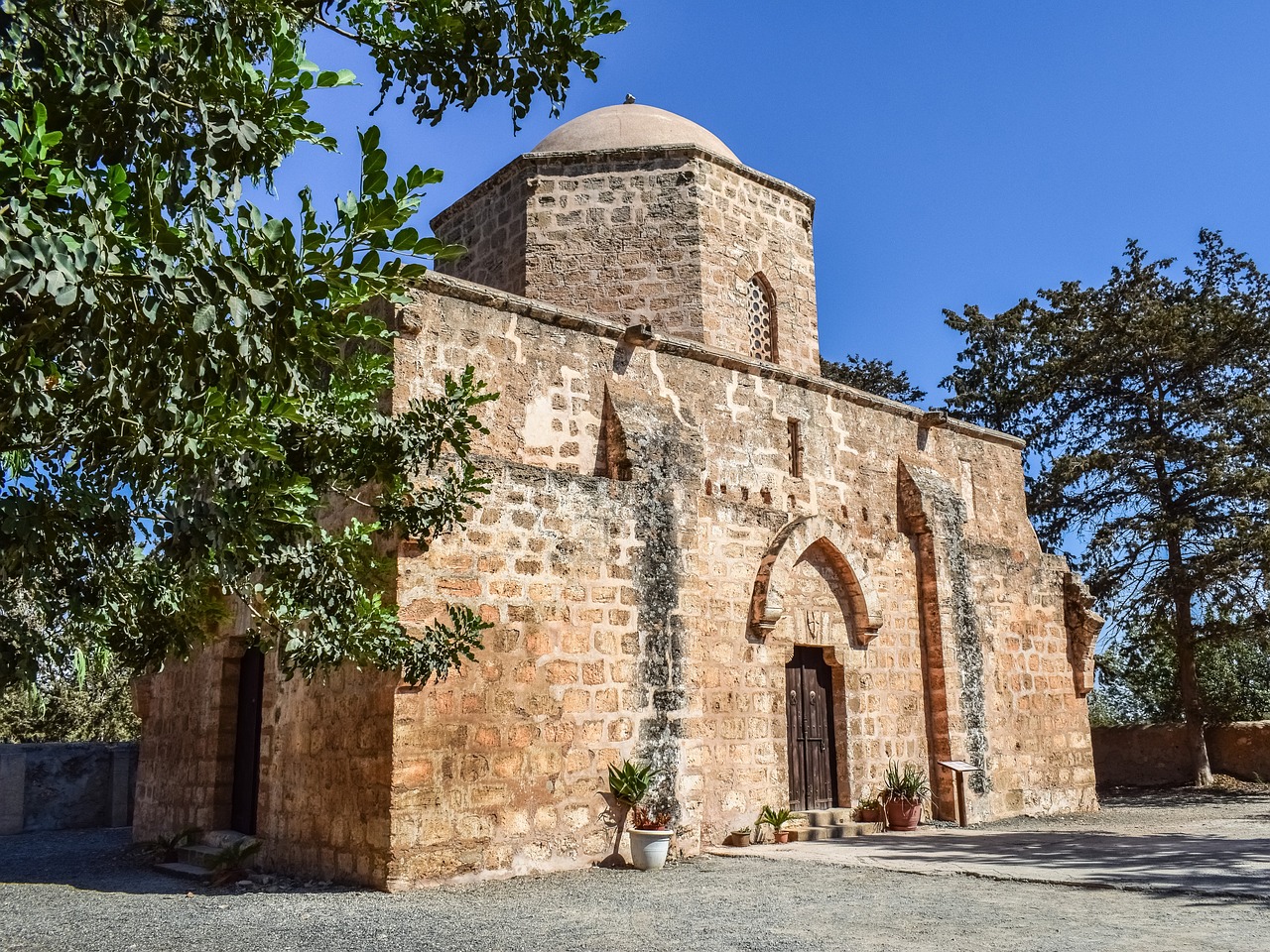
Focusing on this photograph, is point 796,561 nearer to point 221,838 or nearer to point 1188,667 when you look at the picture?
point 221,838

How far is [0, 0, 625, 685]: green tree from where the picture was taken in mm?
3133

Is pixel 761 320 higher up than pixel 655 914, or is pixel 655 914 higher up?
pixel 761 320

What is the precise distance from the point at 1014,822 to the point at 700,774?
4590 mm

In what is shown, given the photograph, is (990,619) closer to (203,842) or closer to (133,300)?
(203,842)

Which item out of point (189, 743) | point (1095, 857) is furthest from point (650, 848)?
point (189, 743)

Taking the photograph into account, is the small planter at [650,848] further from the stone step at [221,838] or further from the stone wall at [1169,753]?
the stone wall at [1169,753]

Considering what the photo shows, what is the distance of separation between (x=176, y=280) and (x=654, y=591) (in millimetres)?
6644

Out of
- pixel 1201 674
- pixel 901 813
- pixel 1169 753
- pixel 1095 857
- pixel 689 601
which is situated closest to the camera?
pixel 1095 857

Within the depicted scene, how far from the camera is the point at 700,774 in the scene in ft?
30.6

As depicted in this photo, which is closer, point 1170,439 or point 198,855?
point 198,855

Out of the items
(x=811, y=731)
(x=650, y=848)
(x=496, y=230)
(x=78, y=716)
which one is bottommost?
(x=650, y=848)

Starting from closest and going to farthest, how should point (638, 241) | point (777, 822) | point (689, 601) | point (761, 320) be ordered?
point (689, 601) < point (777, 822) < point (638, 241) < point (761, 320)

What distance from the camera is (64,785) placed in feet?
45.2

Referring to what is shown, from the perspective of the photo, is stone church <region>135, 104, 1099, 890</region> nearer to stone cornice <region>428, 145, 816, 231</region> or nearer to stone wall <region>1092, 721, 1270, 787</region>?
stone cornice <region>428, 145, 816, 231</region>
